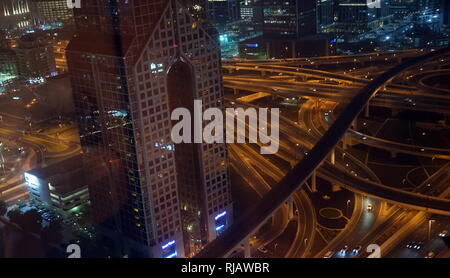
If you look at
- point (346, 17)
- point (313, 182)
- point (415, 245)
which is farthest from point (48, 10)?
point (415, 245)

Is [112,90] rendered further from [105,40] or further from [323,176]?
[323,176]

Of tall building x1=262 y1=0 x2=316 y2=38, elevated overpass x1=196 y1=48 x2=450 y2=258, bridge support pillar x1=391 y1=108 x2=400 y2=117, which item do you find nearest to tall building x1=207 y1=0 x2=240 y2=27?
tall building x1=262 y1=0 x2=316 y2=38

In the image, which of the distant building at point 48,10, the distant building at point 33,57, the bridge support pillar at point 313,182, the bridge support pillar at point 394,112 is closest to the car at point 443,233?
the bridge support pillar at point 313,182

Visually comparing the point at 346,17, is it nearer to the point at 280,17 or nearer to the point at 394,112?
the point at 280,17

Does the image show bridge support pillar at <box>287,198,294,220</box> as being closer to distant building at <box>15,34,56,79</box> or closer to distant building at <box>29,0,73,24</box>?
distant building at <box>15,34,56,79</box>
